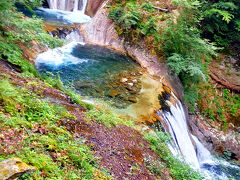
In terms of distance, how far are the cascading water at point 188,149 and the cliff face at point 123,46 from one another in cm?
193

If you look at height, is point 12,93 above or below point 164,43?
below

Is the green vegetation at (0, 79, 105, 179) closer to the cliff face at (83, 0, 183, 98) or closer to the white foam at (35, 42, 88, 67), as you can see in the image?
the white foam at (35, 42, 88, 67)

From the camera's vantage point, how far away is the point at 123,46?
14.3m

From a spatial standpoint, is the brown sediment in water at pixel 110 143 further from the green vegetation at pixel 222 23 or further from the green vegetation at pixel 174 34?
the green vegetation at pixel 222 23

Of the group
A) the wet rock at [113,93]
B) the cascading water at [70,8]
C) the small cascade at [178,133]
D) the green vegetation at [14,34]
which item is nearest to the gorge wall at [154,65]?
the small cascade at [178,133]

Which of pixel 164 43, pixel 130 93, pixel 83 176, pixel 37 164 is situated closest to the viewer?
pixel 37 164

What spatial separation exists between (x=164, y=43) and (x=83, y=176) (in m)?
11.0

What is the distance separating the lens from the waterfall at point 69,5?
18484 mm

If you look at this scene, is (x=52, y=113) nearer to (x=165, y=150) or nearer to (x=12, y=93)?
(x=12, y=93)

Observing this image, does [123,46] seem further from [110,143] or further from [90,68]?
[110,143]

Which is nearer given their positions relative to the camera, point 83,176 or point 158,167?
point 83,176

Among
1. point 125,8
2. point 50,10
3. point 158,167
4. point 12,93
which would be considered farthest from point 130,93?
point 50,10

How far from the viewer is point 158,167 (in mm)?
4750

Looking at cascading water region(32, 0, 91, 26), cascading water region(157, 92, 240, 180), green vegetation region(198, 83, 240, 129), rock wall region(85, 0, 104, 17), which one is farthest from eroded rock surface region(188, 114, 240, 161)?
rock wall region(85, 0, 104, 17)
